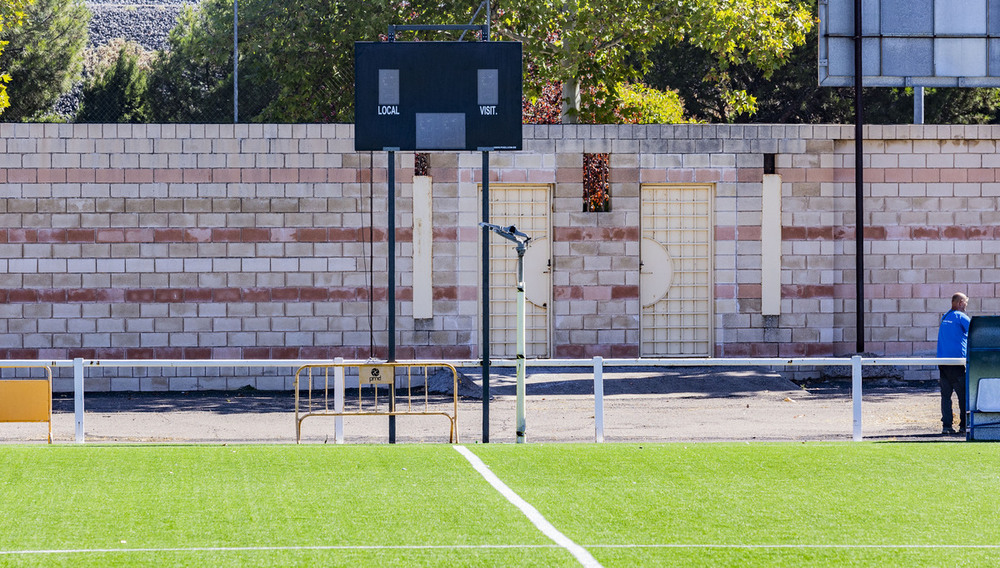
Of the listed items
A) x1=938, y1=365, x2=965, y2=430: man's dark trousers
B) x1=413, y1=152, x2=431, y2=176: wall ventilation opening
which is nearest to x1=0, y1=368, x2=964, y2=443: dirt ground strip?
x1=938, y1=365, x2=965, y2=430: man's dark trousers

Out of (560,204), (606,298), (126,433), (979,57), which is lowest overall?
(126,433)

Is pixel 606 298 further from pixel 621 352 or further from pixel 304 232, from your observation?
pixel 304 232

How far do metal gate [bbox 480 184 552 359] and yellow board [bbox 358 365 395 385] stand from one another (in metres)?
6.88

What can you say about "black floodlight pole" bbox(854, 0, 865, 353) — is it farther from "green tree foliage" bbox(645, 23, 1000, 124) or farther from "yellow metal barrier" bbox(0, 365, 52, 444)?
"green tree foliage" bbox(645, 23, 1000, 124)

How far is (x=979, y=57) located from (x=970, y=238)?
134 inches

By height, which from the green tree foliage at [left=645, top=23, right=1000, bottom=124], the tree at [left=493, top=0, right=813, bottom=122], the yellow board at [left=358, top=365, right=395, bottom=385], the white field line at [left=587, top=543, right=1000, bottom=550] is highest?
the green tree foliage at [left=645, top=23, right=1000, bottom=124]

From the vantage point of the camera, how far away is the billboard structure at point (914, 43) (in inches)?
845

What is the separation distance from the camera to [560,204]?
788 inches

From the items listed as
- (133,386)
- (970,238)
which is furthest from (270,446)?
(970,238)

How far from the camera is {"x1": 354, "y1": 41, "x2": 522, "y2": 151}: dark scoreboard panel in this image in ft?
42.4

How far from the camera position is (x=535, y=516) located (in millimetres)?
8648

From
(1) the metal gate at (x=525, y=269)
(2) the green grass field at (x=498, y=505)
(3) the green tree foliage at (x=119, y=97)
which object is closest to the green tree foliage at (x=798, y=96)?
(3) the green tree foliage at (x=119, y=97)

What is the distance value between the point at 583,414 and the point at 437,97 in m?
5.23

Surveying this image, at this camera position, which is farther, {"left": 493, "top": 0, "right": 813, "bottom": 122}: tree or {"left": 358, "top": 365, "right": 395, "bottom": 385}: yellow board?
{"left": 493, "top": 0, "right": 813, "bottom": 122}: tree
